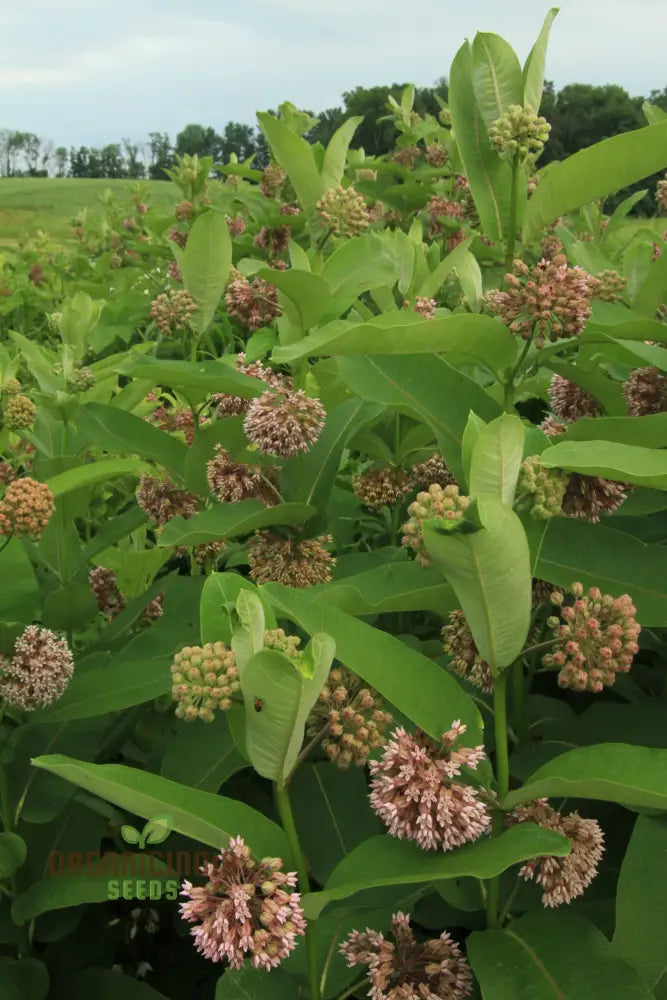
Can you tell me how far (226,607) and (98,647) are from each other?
3.51ft

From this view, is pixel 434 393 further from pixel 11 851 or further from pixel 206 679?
pixel 11 851

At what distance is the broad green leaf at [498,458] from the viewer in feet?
3.67

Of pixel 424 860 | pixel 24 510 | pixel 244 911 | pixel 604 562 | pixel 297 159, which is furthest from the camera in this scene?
pixel 297 159

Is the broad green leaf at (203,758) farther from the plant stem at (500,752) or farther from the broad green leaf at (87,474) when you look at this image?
the broad green leaf at (87,474)

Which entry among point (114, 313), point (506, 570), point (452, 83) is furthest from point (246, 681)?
point (114, 313)

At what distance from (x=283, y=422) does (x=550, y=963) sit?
949 millimetres

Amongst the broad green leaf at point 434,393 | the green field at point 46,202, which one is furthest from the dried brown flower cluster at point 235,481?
the green field at point 46,202

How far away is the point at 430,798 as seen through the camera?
1.05m

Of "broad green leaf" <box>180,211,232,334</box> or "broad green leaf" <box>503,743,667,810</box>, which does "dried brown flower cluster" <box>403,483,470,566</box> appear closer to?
"broad green leaf" <box>503,743,667,810</box>

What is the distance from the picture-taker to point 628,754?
1.06 meters

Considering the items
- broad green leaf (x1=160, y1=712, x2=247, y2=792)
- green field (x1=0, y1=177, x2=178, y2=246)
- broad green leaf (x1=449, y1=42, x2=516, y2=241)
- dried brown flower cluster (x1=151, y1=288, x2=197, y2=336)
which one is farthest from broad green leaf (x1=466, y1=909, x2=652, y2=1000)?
green field (x1=0, y1=177, x2=178, y2=246)

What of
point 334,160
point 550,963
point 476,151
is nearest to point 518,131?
point 476,151

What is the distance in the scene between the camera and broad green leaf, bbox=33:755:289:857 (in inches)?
40.6

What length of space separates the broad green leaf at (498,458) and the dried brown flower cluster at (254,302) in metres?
0.98
